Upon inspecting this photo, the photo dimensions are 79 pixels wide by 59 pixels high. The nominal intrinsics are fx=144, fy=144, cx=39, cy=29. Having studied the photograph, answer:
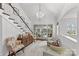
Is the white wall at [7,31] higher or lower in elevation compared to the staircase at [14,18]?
lower

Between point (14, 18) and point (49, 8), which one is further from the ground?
point (49, 8)

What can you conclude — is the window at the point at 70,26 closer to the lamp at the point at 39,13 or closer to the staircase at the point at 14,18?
the lamp at the point at 39,13

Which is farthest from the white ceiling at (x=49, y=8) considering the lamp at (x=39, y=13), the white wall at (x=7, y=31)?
the white wall at (x=7, y=31)

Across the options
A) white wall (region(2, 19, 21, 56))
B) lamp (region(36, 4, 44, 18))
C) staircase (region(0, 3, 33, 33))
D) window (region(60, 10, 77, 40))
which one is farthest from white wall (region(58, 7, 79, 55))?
white wall (region(2, 19, 21, 56))

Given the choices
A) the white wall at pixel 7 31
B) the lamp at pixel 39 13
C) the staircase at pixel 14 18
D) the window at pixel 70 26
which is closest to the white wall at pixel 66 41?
the window at pixel 70 26

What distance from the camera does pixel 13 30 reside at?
2041mm

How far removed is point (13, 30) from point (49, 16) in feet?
1.81

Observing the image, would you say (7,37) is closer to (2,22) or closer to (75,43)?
(2,22)

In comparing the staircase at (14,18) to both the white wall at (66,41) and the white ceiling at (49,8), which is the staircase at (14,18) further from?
the white wall at (66,41)

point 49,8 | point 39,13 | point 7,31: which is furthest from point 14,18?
point 49,8

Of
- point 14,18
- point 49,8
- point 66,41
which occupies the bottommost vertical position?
point 66,41

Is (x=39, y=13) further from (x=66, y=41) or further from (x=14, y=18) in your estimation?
(x=66, y=41)

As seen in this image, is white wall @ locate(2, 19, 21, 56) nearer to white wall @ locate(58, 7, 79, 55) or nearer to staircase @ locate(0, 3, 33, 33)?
staircase @ locate(0, 3, 33, 33)

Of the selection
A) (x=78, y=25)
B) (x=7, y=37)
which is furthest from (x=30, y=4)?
(x=78, y=25)
